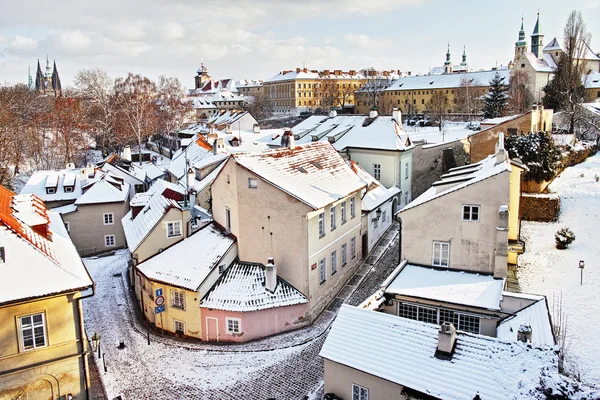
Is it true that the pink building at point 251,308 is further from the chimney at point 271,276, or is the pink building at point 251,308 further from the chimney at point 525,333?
the chimney at point 525,333

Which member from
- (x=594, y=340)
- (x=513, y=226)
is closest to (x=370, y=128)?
(x=513, y=226)

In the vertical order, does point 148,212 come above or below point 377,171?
below

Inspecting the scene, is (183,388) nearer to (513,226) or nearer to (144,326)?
(144,326)

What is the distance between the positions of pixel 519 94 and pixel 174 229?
56.8 meters

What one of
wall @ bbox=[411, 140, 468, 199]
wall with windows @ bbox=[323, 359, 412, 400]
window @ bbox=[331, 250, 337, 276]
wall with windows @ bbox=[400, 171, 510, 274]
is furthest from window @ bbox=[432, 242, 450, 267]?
wall @ bbox=[411, 140, 468, 199]

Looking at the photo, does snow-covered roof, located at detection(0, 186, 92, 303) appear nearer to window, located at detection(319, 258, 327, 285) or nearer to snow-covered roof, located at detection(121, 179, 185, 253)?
snow-covered roof, located at detection(121, 179, 185, 253)

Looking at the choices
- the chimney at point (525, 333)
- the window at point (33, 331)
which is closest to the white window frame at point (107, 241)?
the window at point (33, 331)

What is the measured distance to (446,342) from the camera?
13.4 meters

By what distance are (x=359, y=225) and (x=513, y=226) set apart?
9005mm

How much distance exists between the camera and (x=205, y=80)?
149 meters

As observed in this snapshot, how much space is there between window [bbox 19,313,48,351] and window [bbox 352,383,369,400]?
1039 cm

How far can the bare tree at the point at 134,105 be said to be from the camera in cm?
6769

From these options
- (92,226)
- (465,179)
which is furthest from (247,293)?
(92,226)

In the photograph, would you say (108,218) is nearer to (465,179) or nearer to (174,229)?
(174,229)
